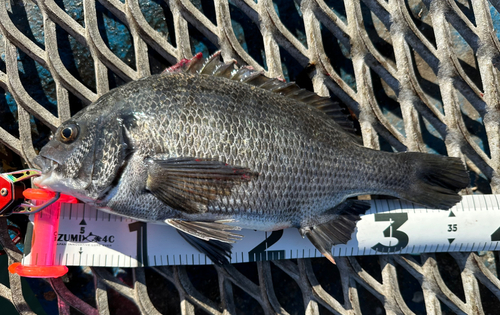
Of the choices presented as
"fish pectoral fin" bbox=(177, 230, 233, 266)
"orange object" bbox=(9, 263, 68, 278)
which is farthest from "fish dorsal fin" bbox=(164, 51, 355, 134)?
"orange object" bbox=(9, 263, 68, 278)

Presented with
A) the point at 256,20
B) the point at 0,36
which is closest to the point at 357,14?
the point at 256,20

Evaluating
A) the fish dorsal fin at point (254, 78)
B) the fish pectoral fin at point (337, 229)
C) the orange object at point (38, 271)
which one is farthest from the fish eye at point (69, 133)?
the fish pectoral fin at point (337, 229)

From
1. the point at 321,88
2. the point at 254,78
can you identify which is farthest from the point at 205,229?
the point at 321,88

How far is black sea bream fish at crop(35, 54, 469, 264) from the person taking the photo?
5.70ft

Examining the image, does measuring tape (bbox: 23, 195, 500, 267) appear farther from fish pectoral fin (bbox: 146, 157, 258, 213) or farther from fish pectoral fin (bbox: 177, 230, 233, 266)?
fish pectoral fin (bbox: 146, 157, 258, 213)

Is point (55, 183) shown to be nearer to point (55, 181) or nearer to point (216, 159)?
point (55, 181)

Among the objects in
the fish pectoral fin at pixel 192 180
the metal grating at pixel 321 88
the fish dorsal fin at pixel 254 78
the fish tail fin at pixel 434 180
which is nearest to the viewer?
the fish pectoral fin at pixel 192 180

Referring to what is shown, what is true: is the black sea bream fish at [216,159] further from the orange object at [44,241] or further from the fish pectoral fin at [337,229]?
the orange object at [44,241]

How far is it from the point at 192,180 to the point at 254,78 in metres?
0.78

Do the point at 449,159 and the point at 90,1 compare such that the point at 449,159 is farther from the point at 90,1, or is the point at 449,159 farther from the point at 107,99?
the point at 90,1

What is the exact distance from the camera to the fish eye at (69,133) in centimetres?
176

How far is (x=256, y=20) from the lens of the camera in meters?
2.48

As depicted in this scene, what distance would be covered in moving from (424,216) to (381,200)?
31 cm

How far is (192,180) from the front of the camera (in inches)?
69.4
